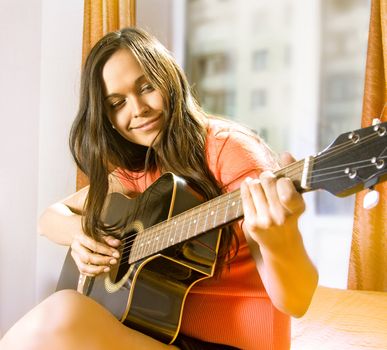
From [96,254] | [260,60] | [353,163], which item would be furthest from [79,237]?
[260,60]

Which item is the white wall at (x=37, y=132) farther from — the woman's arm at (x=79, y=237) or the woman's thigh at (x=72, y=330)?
the woman's thigh at (x=72, y=330)

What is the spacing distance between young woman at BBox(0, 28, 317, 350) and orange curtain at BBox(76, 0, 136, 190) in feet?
3.45

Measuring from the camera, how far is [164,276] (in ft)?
3.33

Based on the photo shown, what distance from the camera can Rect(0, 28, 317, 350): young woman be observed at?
32.6 inches

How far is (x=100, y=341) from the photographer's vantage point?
2.87 feet

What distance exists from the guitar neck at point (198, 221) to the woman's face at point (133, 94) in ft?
0.80

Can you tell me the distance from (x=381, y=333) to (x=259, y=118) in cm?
134

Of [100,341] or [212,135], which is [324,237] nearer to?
[212,135]

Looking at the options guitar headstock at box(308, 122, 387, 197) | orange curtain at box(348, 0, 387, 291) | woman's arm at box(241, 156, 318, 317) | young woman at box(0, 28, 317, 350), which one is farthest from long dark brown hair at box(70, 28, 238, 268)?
orange curtain at box(348, 0, 387, 291)

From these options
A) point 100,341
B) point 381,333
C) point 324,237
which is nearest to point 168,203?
point 100,341

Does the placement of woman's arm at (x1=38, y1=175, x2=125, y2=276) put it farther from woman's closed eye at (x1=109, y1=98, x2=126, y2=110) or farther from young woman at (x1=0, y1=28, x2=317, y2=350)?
woman's closed eye at (x1=109, y1=98, x2=126, y2=110)

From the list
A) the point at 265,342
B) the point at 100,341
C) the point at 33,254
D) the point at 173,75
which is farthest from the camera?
the point at 33,254

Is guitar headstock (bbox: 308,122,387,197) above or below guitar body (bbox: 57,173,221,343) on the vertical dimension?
above

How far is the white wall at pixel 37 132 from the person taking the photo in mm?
2316
